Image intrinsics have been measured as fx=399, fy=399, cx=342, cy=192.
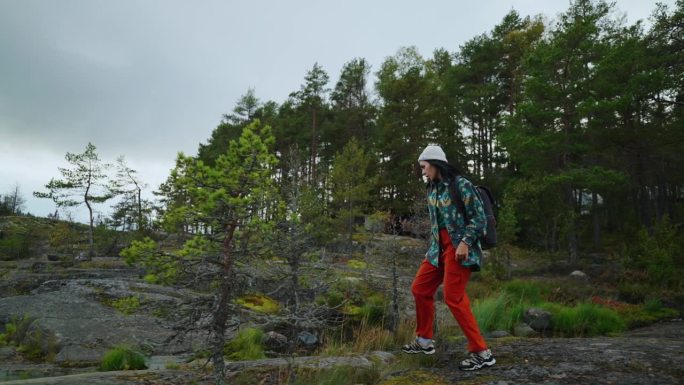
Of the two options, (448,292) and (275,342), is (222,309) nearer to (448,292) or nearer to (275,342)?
(448,292)

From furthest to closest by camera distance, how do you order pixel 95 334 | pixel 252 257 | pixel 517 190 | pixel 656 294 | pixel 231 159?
pixel 517 190
pixel 656 294
pixel 95 334
pixel 252 257
pixel 231 159

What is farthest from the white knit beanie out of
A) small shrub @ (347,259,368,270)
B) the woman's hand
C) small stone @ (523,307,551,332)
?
small shrub @ (347,259,368,270)

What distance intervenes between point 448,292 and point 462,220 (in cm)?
62

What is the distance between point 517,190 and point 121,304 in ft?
51.0

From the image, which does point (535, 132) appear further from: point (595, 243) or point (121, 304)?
point (121, 304)

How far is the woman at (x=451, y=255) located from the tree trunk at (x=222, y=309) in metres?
1.71

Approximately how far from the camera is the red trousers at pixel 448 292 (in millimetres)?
3287

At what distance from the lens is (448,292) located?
3301 millimetres

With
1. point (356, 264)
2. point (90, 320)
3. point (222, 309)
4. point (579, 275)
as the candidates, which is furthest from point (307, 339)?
point (579, 275)

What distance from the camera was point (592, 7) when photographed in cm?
1955

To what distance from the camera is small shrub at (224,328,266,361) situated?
258 inches

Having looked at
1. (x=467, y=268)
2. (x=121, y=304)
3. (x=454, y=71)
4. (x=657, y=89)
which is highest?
(x=454, y=71)

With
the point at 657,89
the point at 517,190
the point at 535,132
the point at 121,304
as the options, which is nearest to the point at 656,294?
the point at 517,190

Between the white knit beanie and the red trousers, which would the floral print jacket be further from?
the white knit beanie
